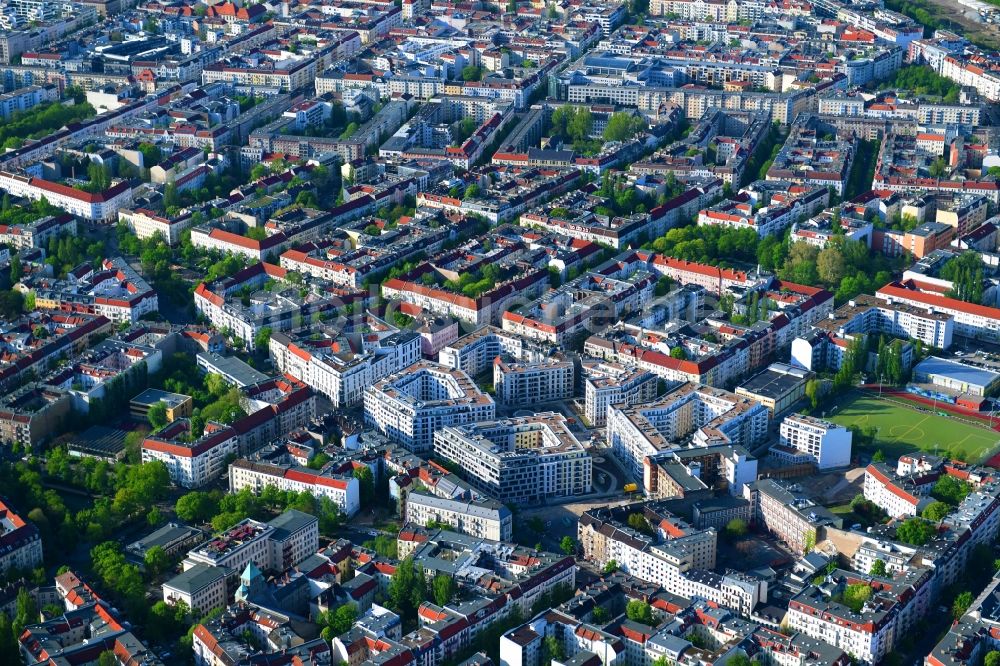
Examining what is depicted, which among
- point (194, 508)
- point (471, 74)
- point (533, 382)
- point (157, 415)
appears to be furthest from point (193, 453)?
point (471, 74)

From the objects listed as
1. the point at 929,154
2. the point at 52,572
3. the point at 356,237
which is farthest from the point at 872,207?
the point at 52,572

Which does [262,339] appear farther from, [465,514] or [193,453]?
[465,514]

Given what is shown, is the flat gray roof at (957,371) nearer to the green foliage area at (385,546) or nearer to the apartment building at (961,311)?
the apartment building at (961,311)

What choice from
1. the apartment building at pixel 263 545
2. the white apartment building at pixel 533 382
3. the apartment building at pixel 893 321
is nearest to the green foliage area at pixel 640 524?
the apartment building at pixel 263 545

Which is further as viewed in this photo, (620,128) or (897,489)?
(620,128)

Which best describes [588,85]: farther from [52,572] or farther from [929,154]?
[52,572]

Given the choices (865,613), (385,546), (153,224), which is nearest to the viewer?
(865,613)
